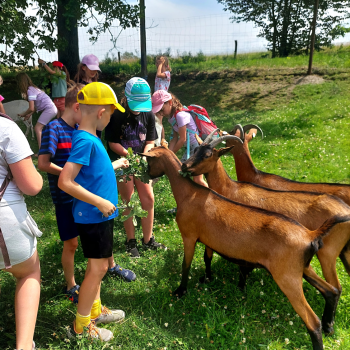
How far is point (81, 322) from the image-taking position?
9.25 ft

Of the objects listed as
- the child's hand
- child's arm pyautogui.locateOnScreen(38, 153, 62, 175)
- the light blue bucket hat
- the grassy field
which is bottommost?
the grassy field

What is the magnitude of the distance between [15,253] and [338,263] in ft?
12.3

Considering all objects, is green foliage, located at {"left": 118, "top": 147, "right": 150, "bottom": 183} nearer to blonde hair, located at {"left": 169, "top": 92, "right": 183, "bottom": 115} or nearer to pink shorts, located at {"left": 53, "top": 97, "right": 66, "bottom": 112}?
blonde hair, located at {"left": 169, "top": 92, "right": 183, "bottom": 115}

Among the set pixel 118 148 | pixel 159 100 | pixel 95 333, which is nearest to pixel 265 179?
pixel 159 100

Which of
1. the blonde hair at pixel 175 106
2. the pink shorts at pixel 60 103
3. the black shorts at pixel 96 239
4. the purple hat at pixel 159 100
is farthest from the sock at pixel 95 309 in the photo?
the pink shorts at pixel 60 103

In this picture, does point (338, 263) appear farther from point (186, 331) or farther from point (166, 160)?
point (166, 160)

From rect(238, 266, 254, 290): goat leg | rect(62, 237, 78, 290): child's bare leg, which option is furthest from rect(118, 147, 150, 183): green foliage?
rect(238, 266, 254, 290): goat leg

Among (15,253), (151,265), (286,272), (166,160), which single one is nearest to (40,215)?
(151,265)

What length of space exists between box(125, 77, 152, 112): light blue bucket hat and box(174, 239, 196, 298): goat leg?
5.30 ft

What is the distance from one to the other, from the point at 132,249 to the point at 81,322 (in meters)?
1.58

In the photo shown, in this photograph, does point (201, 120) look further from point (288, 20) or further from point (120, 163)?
point (288, 20)

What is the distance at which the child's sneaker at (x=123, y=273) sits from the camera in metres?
3.88

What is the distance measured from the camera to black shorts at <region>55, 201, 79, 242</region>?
3223mm

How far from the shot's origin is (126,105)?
158 inches
